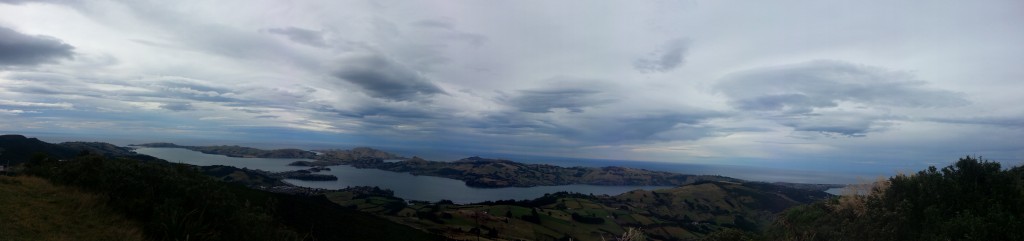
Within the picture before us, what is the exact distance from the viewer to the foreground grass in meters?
15.3

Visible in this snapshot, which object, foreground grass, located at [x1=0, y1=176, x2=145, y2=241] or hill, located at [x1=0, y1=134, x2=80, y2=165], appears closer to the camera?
foreground grass, located at [x1=0, y1=176, x2=145, y2=241]

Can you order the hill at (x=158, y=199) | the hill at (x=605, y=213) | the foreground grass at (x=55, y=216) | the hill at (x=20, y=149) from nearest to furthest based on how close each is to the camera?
1. the foreground grass at (x=55, y=216)
2. the hill at (x=158, y=199)
3. the hill at (x=605, y=213)
4. the hill at (x=20, y=149)

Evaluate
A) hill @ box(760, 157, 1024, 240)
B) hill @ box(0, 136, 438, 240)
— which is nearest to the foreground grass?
hill @ box(0, 136, 438, 240)

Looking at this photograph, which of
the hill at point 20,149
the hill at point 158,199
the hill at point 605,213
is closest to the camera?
the hill at point 158,199

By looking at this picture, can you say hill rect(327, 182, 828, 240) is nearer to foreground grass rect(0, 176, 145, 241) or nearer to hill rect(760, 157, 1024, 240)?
hill rect(760, 157, 1024, 240)

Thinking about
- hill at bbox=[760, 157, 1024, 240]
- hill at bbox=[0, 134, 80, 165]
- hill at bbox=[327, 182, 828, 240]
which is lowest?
hill at bbox=[327, 182, 828, 240]

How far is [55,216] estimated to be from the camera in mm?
17219

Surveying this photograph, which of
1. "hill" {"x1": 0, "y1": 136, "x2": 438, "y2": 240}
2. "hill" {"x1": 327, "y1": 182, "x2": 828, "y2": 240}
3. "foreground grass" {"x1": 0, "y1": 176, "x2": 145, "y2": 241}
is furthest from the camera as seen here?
"hill" {"x1": 327, "y1": 182, "x2": 828, "y2": 240}

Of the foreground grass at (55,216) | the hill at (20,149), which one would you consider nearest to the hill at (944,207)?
the foreground grass at (55,216)

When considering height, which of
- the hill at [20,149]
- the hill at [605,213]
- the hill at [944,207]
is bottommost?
the hill at [605,213]

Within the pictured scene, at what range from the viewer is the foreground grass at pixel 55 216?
15.3 m

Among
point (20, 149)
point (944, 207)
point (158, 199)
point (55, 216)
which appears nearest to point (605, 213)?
point (944, 207)

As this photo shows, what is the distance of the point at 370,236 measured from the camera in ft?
201

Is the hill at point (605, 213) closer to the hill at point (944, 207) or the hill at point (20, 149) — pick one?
the hill at point (944, 207)
